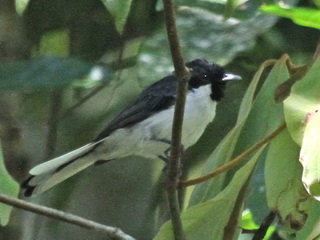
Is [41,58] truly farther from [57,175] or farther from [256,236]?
[256,236]

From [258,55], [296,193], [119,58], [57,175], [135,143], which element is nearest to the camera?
[296,193]

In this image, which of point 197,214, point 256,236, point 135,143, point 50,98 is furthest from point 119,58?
point 197,214

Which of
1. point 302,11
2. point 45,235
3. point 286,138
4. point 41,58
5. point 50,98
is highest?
point 302,11

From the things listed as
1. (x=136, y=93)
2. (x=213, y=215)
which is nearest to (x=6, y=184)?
(x=213, y=215)

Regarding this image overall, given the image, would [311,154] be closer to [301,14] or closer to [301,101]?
[301,101]

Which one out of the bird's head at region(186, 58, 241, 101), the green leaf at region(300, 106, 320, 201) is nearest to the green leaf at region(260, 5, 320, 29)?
the green leaf at region(300, 106, 320, 201)

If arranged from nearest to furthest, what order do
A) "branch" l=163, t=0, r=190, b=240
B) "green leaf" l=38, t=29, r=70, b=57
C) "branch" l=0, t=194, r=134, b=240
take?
"branch" l=163, t=0, r=190, b=240 → "branch" l=0, t=194, r=134, b=240 → "green leaf" l=38, t=29, r=70, b=57

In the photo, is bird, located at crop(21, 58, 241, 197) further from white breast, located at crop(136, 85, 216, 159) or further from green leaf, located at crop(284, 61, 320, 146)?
green leaf, located at crop(284, 61, 320, 146)

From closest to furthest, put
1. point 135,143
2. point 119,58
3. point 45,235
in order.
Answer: point 135,143 < point 119,58 < point 45,235
